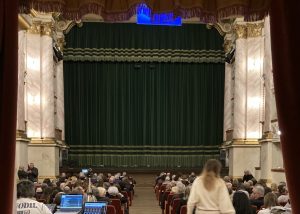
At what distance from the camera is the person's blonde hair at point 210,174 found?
20.7 ft

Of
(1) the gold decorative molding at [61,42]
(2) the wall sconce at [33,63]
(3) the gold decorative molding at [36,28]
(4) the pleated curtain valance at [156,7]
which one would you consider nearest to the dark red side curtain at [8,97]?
(4) the pleated curtain valance at [156,7]

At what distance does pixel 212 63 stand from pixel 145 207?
14613mm

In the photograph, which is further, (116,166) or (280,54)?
(116,166)

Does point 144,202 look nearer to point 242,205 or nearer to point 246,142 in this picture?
point 246,142

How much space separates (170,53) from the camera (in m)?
30.1

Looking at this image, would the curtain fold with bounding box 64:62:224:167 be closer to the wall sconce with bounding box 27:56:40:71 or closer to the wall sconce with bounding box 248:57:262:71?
the wall sconce with bounding box 27:56:40:71

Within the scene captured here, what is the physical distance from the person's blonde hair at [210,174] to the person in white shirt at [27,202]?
6.19 feet

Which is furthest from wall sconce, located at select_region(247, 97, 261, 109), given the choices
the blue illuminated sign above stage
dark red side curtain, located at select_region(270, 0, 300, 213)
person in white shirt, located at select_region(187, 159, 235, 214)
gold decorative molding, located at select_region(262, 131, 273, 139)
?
dark red side curtain, located at select_region(270, 0, 300, 213)

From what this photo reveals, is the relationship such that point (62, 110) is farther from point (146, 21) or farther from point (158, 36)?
point (146, 21)

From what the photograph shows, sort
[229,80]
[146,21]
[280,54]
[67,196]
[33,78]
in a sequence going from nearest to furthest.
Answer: [280,54], [146,21], [67,196], [33,78], [229,80]

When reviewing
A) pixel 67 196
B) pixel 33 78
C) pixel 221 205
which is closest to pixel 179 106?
pixel 33 78

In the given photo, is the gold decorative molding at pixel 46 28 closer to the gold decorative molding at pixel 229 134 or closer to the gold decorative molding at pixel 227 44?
the gold decorative molding at pixel 227 44

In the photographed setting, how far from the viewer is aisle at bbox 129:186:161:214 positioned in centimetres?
1633

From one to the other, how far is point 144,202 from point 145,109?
40.5 ft
